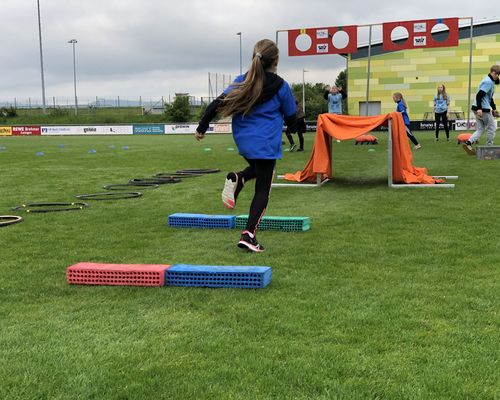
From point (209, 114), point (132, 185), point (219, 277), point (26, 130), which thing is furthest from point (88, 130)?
point (219, 277)

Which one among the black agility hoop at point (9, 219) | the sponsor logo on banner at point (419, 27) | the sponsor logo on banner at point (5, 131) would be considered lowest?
the black agility hoop at point (9, 219)

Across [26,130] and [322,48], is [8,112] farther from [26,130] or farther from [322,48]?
[322,48]

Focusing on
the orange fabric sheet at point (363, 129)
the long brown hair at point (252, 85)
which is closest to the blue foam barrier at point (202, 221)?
the long brown hair at point (252, 85)

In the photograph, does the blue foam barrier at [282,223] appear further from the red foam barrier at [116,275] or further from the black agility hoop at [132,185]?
the black agility hoop at [132,185]

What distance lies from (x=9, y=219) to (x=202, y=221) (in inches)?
99.6

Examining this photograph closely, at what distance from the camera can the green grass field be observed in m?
2.40

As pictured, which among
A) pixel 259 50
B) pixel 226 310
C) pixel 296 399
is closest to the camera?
pixel 296 399

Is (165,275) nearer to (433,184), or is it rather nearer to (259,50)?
(259,50)

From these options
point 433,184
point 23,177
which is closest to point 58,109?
point 23,177

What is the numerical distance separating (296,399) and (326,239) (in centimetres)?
317

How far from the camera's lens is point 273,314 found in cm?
325

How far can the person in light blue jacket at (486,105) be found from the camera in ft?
42.1

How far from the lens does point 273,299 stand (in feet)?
11.5

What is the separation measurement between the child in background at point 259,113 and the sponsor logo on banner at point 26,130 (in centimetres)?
4476
